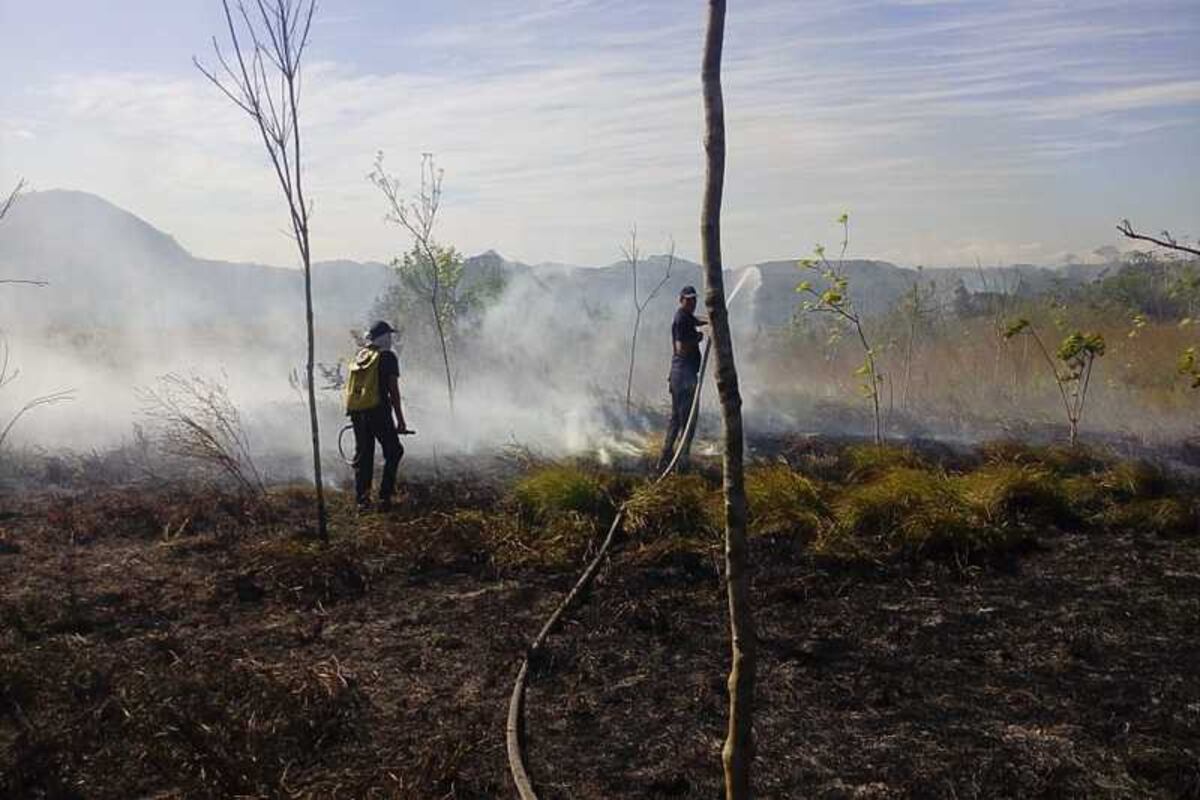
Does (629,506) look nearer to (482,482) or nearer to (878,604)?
(878,604)

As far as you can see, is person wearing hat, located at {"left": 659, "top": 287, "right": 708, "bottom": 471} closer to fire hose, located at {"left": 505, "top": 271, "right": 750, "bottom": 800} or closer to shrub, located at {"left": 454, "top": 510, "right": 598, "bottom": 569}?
shrub, located at {"left": 454, "top": 510, "right": 598, "bottom": 569}

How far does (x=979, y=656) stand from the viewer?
16.1ft

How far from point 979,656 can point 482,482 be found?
578cm

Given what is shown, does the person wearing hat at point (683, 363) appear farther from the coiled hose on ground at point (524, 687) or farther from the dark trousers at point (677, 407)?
the coiled hose on ground at point (524, 687)

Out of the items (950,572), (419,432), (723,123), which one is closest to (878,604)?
(950,572)

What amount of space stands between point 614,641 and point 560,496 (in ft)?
8.45

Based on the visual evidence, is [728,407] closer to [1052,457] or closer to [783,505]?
[783,505]

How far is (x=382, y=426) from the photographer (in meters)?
8.43

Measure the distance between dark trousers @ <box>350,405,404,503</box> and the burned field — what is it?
0.32 m

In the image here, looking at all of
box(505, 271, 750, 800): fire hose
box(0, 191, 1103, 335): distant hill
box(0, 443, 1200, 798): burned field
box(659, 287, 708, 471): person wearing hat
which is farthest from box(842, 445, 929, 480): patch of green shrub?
box(0, 191, 1103, 335): distant hill

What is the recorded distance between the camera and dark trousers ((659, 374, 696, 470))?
9.68 m

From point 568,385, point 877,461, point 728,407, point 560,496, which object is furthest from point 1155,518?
point 568,385

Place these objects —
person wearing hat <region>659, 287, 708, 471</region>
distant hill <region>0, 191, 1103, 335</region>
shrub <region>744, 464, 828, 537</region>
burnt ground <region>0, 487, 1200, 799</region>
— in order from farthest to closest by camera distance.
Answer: distant hill <region>0, 191, 1103, 335</region> < person wearing hat <region>659, 287, 708, 471</region> < shrub <region>744, 464, 828, 537</region> < burnt ground <region>0, 487, 1200, 799</region>

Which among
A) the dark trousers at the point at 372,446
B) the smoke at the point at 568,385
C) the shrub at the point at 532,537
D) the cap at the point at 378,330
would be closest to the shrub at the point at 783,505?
the shrub at the point at 532,537
